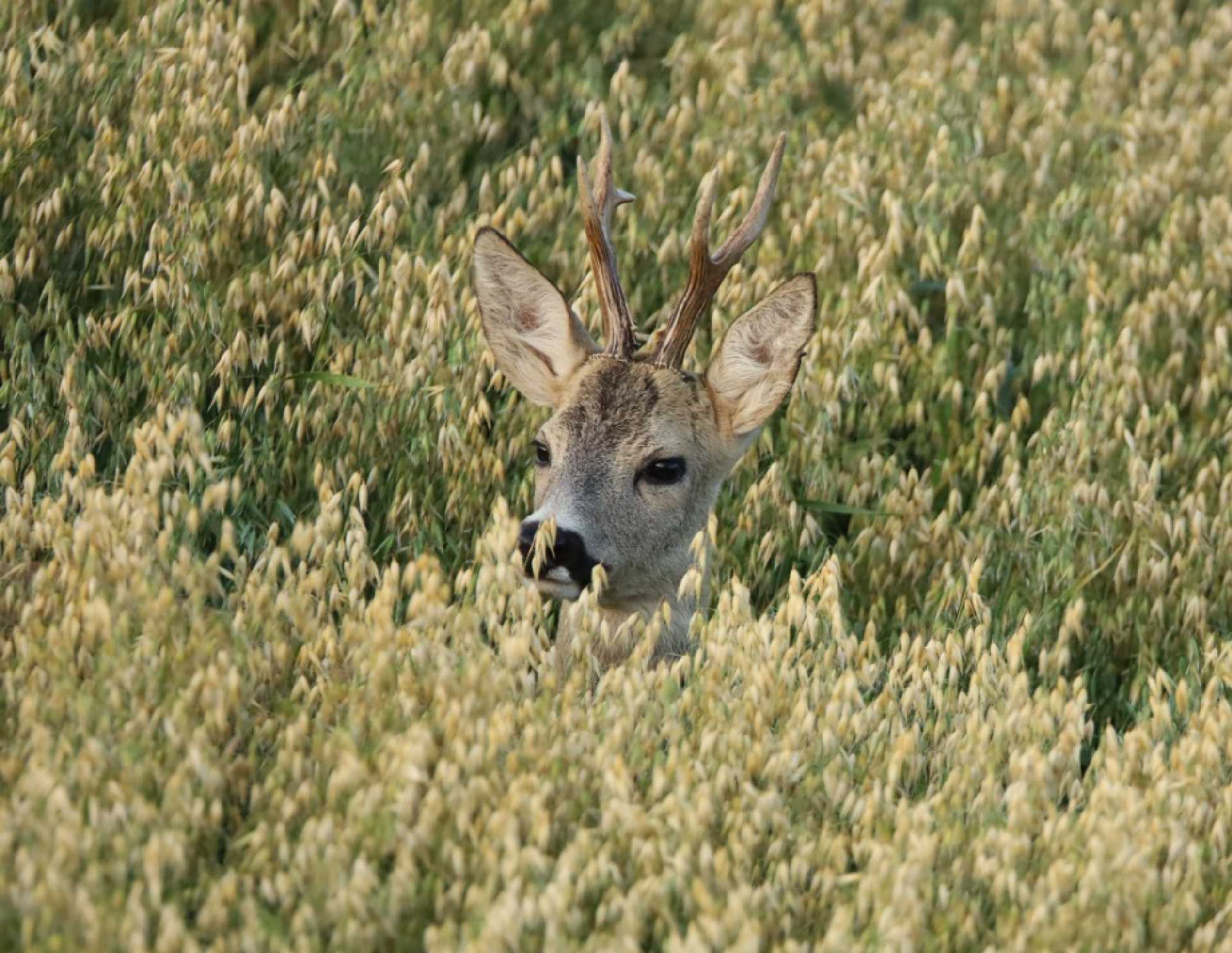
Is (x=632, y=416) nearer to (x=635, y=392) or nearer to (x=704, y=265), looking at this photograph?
(x=635, y=392)

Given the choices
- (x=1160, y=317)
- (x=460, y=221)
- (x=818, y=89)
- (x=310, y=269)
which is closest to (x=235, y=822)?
(x=310, y=269)

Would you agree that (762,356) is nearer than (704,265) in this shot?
No

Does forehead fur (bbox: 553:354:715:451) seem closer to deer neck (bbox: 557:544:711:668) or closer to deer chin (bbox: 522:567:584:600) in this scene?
deer neck (bbox: 557:544:711:668)

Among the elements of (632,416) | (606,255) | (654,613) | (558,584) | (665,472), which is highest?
(606,255)

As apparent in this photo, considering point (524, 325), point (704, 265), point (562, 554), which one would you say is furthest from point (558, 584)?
point (524, 325)

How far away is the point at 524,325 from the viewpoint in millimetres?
6891

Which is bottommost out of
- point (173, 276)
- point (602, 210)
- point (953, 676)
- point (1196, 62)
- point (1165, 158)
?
point (953, 676)

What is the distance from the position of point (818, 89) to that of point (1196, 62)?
236cm

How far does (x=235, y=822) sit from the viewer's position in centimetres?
457

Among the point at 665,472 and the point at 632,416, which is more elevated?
the point at 632,416

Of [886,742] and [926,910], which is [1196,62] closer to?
[886,742]

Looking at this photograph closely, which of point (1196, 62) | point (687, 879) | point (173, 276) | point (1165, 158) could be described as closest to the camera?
point (687, 879)

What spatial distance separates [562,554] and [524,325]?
1375 mm

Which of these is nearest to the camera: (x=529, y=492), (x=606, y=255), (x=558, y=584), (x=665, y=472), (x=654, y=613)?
(x=558, y=584)
